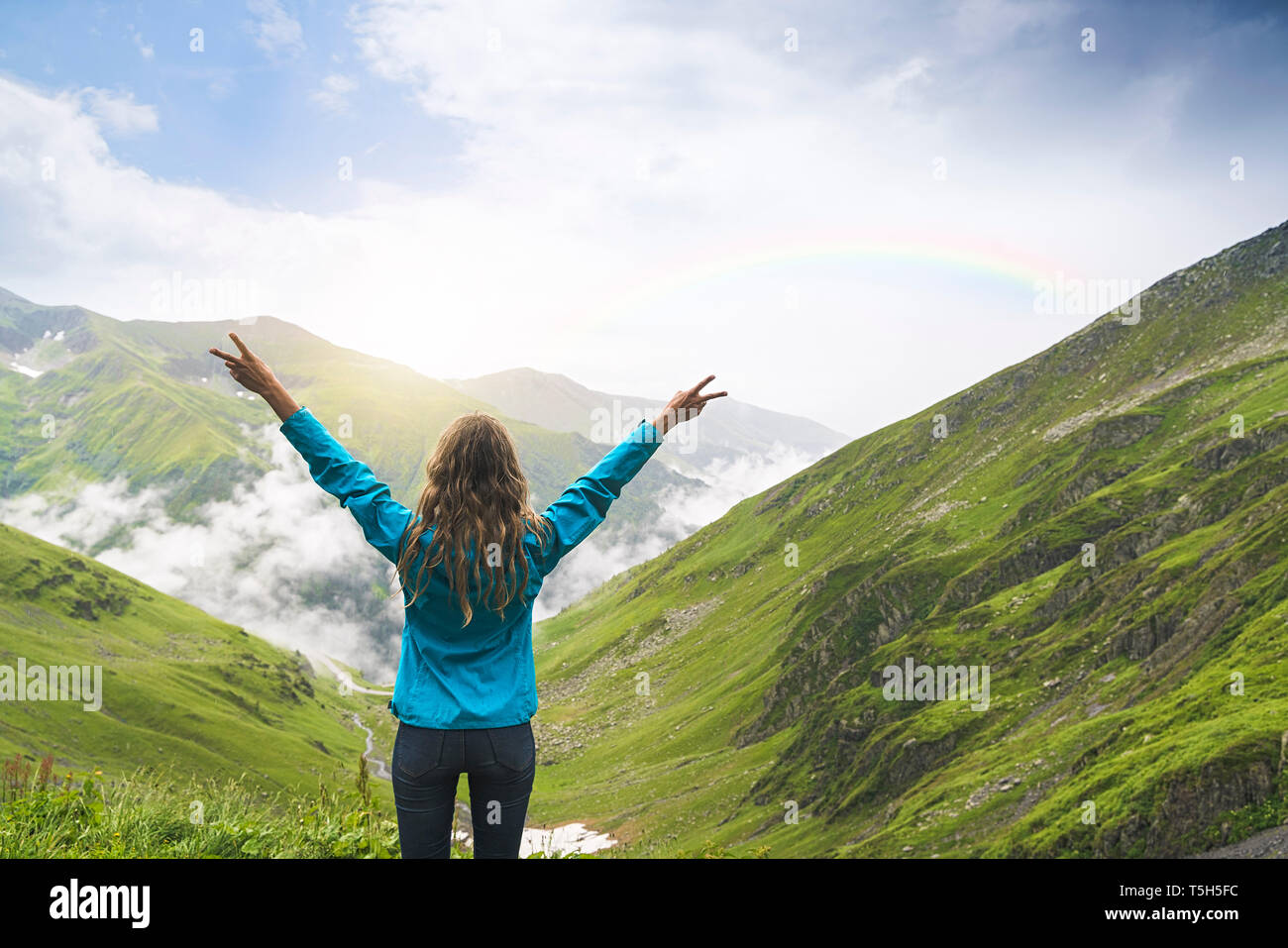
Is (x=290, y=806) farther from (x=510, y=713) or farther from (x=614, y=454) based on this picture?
(x=614, y=454)

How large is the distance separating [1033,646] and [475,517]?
3564 inches

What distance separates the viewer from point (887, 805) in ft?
257

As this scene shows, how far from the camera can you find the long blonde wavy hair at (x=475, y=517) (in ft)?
19.4

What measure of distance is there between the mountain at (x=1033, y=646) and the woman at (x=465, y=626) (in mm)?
11386

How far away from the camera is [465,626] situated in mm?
6051

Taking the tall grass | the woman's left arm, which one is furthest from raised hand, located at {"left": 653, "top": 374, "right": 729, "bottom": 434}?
the tall grass

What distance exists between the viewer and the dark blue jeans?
599 centimetres

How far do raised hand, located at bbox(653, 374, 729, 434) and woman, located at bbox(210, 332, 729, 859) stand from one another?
1.44m
